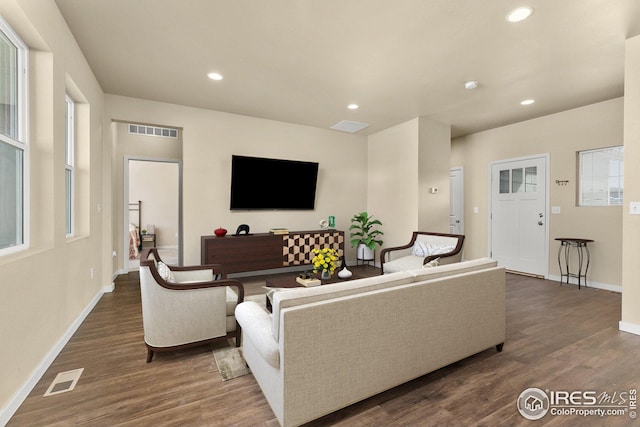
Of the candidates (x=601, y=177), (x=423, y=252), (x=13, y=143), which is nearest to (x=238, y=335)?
(x=13, y=143)

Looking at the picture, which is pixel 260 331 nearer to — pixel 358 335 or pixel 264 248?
pixel 358 335

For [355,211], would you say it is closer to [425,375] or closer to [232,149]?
[232,149]

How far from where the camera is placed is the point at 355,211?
6.12 m

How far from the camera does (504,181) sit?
216 inches

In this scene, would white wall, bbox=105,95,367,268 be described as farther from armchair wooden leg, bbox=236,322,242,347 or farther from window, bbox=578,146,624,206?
window, bbox=578,146,624,206

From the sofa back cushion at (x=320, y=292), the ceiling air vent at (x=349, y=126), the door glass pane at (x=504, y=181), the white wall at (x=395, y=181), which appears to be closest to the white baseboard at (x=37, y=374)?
the sofa back cushion at (x=320, y=292)

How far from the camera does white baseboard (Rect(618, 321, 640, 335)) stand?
2779 mm

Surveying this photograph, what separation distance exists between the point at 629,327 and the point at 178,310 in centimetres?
412

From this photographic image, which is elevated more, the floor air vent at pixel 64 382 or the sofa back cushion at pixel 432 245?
the sofa back cushion at pixel 432 245

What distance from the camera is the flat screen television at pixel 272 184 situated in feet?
16.0

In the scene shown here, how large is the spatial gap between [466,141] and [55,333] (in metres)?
6.88

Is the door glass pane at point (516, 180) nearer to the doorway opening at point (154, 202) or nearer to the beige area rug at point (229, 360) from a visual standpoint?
the beige area rug at point (229, 360)

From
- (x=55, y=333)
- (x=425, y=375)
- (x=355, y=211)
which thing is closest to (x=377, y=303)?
(x=425, y=375)

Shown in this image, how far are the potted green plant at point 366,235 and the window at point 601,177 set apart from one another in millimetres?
3221
